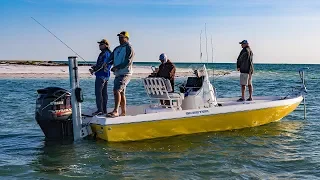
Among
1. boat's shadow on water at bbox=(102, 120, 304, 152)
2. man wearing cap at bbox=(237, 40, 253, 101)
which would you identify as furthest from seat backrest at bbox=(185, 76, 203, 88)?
man wearing cap at bbox=(237, 40, 253, 101)

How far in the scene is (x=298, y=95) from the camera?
497 inches

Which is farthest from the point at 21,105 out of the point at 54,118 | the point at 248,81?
the point at 248,81

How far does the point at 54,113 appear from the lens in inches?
361

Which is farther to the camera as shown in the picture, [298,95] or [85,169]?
[298,95]

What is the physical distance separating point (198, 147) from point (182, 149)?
389mm

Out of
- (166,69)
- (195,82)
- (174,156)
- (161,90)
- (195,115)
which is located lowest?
(174,156)

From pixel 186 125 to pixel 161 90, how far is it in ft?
3.29

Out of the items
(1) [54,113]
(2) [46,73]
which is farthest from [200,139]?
(2) [46,73]

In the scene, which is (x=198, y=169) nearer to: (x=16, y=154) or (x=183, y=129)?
(x=183, y=129)

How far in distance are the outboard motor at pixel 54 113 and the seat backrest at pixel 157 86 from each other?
5.99 feet

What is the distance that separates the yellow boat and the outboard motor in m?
0.56

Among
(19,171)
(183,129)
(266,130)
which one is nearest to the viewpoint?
(19,171)

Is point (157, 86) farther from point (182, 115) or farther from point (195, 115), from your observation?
point (195, 115)

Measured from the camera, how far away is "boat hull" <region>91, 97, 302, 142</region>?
30.5ft
